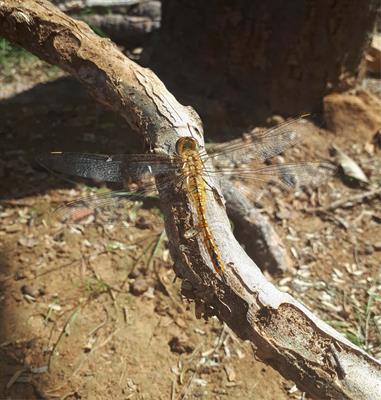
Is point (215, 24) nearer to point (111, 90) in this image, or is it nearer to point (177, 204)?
point (111, 90)

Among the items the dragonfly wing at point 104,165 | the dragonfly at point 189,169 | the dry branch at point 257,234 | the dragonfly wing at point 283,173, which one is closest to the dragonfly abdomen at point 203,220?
the dragonfly at point 189,169

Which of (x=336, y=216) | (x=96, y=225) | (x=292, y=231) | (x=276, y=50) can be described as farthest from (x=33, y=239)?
(x=276, y=50)

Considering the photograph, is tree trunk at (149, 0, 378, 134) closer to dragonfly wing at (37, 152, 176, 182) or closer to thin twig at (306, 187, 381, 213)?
thin twig at (306, 187, 381, 213)

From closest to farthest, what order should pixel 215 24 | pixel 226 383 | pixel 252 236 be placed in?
pixel 226 383
pixel 252 236
pixel 215 24

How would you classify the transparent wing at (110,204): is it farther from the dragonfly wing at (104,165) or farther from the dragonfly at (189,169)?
the dragonfly wing at (104,165)

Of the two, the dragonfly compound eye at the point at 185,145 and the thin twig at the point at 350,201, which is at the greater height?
the dragonfly compound eye at the point at 185,145

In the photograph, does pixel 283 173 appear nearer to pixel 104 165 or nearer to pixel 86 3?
pixel 104 165

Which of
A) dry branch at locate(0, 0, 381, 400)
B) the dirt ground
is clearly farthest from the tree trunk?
dry branch at locate(0, 0, 381, 400)
